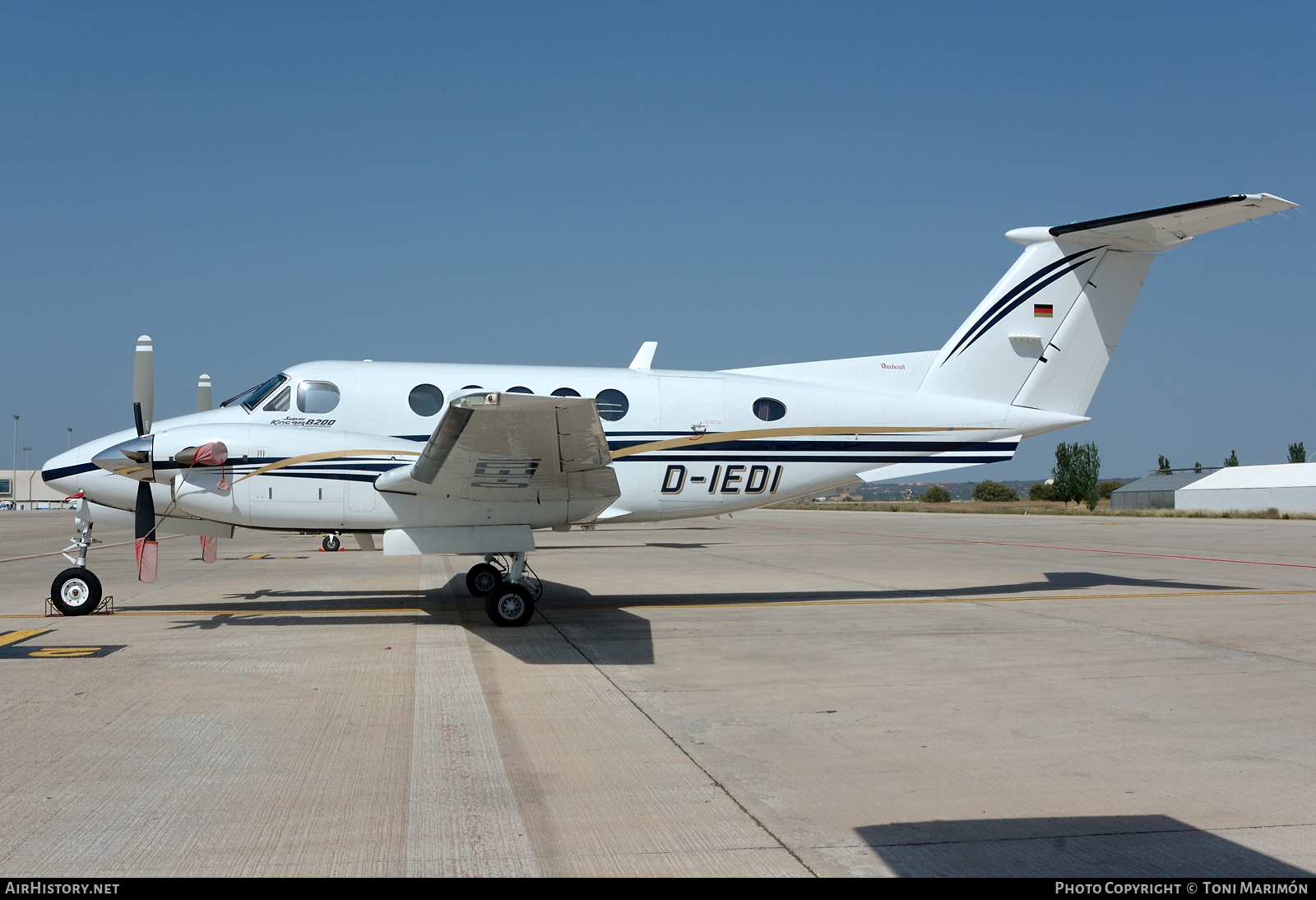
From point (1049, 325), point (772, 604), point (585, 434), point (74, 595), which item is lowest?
point (772, 604)

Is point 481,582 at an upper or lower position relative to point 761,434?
lower

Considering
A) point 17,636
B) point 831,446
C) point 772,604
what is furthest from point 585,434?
point 17,636

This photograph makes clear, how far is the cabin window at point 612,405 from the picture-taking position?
10.7 meters

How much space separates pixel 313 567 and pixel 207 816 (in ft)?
44.8

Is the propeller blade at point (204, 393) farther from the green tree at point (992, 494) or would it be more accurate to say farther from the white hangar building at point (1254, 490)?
the green tree at point (992, 494)

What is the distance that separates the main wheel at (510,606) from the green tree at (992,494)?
8879 cm

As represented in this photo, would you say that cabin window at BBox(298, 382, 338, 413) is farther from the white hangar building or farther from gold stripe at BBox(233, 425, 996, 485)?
the white hangar building

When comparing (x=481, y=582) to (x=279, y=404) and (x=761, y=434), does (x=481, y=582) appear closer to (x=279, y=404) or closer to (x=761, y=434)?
(x=279, y=404)

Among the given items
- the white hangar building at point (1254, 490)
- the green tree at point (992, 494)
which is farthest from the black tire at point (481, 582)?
the green tree at point (992, 494)

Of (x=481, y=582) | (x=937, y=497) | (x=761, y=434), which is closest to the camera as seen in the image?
(x=761, y=434)

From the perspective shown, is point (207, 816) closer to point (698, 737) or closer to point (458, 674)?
point (698, 737)

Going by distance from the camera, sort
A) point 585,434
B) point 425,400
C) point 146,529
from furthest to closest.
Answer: point 425,400 < point 146,529 < point 585,434

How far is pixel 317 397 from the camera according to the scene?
10.3m

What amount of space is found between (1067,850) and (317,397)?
896 cm
